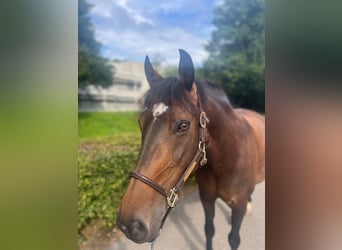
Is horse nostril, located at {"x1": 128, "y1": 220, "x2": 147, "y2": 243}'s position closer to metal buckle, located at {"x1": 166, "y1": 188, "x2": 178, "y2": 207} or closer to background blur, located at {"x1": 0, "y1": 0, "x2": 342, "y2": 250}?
metal buckle, located at {"x1": 166, "y1": 188, "x2": 178, "y2": 207}

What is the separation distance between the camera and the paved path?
1.05 meters

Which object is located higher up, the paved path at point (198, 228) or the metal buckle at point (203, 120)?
the metal buckle at point (203, 120)

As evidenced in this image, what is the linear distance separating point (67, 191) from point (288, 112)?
797mm

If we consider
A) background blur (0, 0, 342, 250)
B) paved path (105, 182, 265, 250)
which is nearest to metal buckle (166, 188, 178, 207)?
paved path (105, 182, 265, 250)

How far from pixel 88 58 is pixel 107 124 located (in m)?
0.25

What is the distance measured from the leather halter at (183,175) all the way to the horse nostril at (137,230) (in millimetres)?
81

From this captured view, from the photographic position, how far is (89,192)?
1.02 m

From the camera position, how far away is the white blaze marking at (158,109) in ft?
2.66

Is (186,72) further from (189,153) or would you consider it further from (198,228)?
(198,228)

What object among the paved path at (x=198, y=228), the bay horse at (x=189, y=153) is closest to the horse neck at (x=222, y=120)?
the bay horse at (x=189, y=153)

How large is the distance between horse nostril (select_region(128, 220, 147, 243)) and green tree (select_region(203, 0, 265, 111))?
58cm

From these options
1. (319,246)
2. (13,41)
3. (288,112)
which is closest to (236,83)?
(288,112)

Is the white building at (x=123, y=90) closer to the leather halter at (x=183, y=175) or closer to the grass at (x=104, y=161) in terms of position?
the grass at (x=104, y=161)

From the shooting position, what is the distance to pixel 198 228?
109 cm
